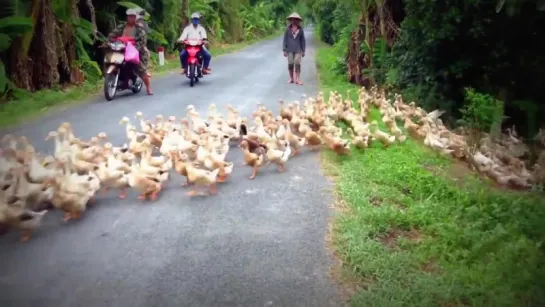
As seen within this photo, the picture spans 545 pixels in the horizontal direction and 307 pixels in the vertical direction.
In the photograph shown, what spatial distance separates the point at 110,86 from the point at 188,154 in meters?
5.17

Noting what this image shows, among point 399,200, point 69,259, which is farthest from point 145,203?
point 399,200

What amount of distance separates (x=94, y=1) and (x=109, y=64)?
4649 millimetres

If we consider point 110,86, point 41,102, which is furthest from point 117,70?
point 41,102

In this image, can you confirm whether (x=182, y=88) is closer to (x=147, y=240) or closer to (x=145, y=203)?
(x=145, y=203)

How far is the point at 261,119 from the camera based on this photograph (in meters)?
7.74

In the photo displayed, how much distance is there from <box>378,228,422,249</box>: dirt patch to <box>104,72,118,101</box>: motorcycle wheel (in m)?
7.42

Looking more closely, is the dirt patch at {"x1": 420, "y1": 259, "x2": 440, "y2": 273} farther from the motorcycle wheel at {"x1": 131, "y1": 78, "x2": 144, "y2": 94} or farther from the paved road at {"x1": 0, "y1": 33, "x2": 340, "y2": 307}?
the motorcycle wheel at {"x1": 131, "y1": 78, "x2": 144, "y2": 94}

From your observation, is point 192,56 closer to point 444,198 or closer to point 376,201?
point 376,201

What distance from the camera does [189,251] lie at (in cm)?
435

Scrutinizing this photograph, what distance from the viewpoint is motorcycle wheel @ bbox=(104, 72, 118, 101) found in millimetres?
10747

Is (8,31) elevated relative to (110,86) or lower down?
elevated

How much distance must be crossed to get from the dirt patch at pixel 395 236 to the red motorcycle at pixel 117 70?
744 cm

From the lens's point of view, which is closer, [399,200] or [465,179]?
[399,200]

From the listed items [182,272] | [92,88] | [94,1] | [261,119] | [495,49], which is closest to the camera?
[182,272]
